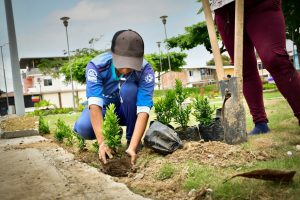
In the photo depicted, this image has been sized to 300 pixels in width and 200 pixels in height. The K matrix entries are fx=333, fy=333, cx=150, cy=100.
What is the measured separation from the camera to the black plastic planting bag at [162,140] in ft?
10.3

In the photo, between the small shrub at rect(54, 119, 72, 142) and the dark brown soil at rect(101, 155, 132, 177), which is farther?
the small shrub at rect(54, 119, 72, 142)

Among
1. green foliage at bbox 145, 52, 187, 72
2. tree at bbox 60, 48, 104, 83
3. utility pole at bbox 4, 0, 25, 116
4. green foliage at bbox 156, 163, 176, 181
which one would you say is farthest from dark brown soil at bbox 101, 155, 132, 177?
green foliage at bbox 145, 52, 187, 72

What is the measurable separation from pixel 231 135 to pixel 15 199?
2065 millimetres

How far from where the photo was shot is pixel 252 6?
3.49 metres

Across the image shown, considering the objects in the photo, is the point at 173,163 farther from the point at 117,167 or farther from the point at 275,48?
the point at 275,48

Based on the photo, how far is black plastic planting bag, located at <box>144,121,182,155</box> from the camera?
315 centimetres

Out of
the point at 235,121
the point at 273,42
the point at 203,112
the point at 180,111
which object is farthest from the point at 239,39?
the point at 180,111

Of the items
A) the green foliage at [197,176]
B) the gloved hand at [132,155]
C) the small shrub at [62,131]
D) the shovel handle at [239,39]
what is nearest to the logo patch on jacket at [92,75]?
the gloved hand at [132,155]

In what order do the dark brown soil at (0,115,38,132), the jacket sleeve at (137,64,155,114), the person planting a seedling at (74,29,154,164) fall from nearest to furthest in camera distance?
the person planting a seedling at (74,29,154,164)
the jacket sleeve at (137,64,155,114)
the dark brown soil at (0,115,38,132)

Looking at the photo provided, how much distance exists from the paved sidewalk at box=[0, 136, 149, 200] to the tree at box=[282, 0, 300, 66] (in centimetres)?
1811

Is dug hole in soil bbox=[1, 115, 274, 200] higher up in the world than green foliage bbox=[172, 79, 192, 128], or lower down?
lower down

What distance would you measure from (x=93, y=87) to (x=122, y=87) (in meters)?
0.36

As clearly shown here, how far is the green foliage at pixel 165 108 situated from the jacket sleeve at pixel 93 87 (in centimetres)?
82

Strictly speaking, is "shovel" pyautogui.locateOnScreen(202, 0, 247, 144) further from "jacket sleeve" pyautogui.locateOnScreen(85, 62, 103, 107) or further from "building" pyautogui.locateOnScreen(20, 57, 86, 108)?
Answer: "building" pyautogui.locateOnScreen(20, 57, 86, 108)
